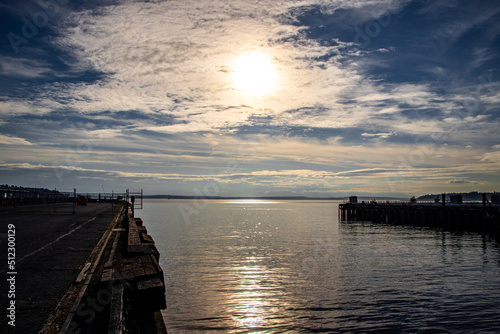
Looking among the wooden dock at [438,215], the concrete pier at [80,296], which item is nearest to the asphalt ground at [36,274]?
the concrete pier at [80,296]

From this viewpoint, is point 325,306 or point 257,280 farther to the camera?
point 257,280

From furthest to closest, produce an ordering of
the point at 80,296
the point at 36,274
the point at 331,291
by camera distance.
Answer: the point at 331,291, the point at 36,274, the point at 80,296

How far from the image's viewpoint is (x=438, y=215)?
194 ft

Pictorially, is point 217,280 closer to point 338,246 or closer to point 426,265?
point 426,265

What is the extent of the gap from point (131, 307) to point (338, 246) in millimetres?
27669

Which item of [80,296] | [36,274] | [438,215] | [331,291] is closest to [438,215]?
[438,215]

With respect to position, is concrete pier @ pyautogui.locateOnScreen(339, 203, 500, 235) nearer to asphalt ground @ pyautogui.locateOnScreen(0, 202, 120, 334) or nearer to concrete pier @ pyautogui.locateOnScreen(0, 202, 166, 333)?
asphalt ground @ pyautogui.locateOnScreen(0, 202, 120, 334)

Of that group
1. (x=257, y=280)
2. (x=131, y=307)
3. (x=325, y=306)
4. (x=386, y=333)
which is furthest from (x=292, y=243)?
(x=131, y=307)

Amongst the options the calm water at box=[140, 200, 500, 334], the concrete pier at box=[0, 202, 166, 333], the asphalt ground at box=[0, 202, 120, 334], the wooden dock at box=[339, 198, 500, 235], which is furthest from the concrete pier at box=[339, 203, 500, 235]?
the concrete pier at box=[0, 202, 166, 333]

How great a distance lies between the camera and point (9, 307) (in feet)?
23.2

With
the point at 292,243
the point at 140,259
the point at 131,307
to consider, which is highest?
the point at 140,259

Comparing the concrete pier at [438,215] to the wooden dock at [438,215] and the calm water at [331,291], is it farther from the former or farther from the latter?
the calm water at [331,291]

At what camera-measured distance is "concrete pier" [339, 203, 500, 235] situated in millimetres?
45031

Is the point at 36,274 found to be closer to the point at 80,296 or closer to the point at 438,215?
the point at 80,296
